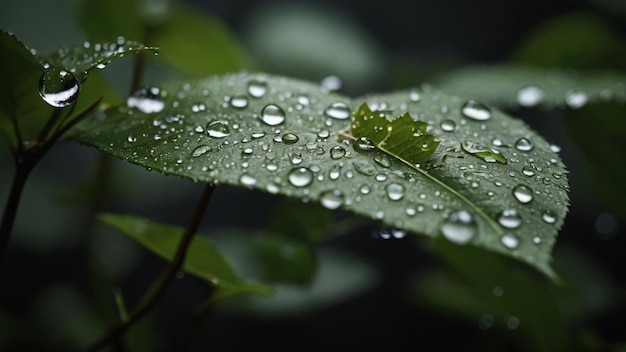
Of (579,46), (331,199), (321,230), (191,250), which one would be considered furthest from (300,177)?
(579,46)

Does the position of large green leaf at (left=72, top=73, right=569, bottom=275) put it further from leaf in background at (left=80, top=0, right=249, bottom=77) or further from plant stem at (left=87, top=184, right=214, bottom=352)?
leaf in background at (left=80, top=0, right=249, bottom=77)

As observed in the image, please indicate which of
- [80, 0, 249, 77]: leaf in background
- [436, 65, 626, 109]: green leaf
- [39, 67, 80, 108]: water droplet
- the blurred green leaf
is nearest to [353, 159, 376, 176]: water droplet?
[39, 67, 80, 108]: water droplet

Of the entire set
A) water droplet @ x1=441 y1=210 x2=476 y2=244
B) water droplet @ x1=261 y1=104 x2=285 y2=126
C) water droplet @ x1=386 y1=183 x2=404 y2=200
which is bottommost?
water droplet @ x1=261 y1=104 x2=285 y2=126

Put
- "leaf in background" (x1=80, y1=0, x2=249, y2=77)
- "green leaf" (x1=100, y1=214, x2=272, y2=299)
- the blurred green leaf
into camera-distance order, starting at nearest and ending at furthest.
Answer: "green leaf" (x1=100, y1=214, x2=272, y2=299) → "leaf in background" (x1=80, y1=0, x2=249, y2=77) → the blurred green leaf

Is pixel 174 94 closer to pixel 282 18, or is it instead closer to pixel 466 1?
pixel 282 18

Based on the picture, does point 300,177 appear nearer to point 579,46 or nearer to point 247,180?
point 247,180

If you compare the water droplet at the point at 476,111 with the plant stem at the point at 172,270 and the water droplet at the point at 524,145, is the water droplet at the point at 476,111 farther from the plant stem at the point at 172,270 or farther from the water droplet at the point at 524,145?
the plant stem at the point at 172,270

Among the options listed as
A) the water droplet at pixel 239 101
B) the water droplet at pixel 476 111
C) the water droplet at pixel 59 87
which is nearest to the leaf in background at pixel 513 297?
the water droplet at pixel 476 111
